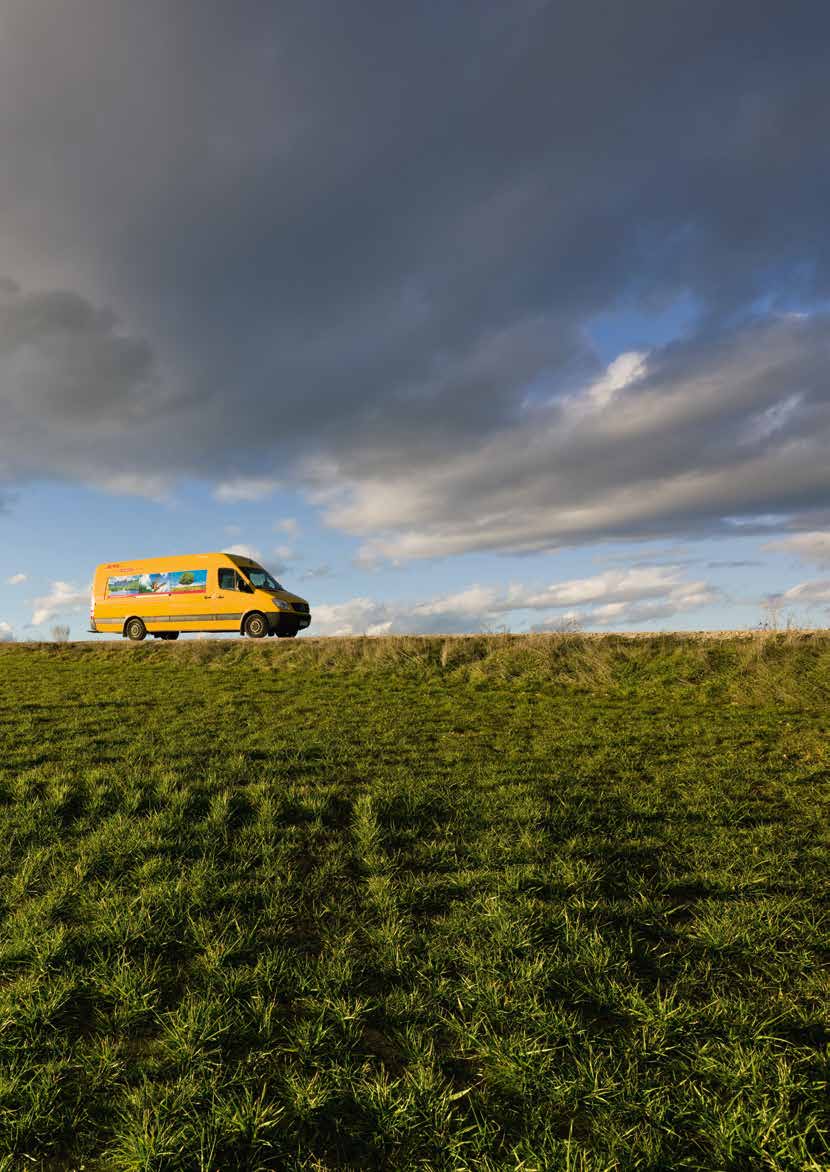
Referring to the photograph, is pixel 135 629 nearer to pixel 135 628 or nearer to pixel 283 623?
pixel 135 628

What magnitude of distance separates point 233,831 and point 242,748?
3.12m

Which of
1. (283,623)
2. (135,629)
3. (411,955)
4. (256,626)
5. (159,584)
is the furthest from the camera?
(135,629)

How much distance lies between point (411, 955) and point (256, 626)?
63.7 ft

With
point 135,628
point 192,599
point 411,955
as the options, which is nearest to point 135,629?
point 135,628

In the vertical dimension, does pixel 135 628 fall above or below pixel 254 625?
above

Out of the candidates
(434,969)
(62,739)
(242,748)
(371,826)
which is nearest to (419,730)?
(242,748)

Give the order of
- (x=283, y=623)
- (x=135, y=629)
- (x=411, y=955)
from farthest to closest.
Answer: (x=135, y=629), (x=283, y=623), (x=411, y=955)

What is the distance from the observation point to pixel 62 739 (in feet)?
34.6

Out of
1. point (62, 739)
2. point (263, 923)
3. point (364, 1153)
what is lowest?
point (364, 1153)

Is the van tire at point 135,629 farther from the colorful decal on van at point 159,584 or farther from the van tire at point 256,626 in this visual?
the van tire at point 256,626

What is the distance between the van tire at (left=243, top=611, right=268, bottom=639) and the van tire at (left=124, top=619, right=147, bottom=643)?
582 centimetres

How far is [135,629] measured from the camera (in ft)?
87.1

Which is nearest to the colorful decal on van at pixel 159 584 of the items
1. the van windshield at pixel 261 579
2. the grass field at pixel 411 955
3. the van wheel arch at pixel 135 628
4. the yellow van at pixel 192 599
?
the yellow van at pixel 192 599

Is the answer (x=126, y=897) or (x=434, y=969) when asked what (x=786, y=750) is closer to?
(x=434, y=969)
